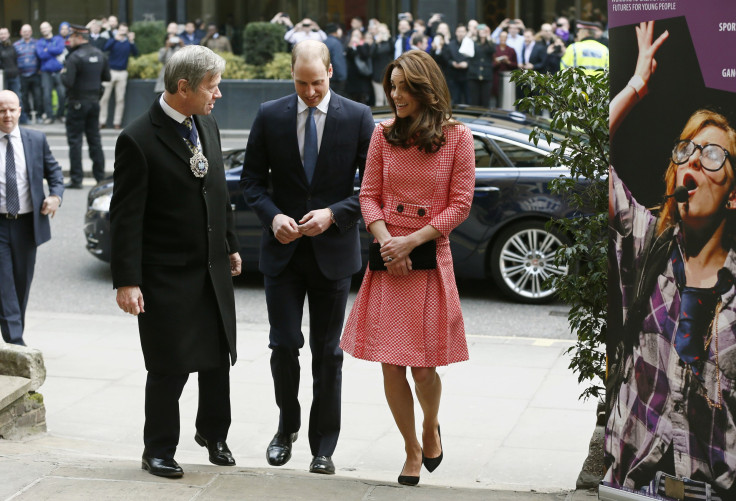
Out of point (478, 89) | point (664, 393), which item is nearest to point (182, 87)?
point (664, 393)

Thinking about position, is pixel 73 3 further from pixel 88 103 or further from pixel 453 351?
pixel 453 351

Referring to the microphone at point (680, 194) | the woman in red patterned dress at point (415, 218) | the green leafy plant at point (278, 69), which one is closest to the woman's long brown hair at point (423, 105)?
the woman in red patterned dress at point (415, 218)

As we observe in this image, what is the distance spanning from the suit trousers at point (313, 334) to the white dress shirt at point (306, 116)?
1.51 feet

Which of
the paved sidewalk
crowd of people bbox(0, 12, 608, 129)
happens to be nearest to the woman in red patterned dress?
the paved sidewalk

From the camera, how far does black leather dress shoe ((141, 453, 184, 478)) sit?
488cm

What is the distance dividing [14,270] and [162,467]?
3216 millimetres

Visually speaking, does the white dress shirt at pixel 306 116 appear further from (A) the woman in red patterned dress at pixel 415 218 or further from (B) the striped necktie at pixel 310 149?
(A) the woman in red patterned dress at pixel 415 218

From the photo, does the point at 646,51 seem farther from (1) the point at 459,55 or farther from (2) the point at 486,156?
(1) the point at 459,55

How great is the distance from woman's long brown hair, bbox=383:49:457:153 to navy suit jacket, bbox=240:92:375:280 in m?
0.52

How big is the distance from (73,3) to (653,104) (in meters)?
31.2

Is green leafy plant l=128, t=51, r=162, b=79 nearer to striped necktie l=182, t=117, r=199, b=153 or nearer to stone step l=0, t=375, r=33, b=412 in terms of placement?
stone step l=0, t=375, r=33, b=412

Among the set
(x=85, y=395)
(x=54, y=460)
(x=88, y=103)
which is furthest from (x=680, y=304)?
(x=88, y=103)

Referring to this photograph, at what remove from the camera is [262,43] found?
984 inches

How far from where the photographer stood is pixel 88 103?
17.2m
